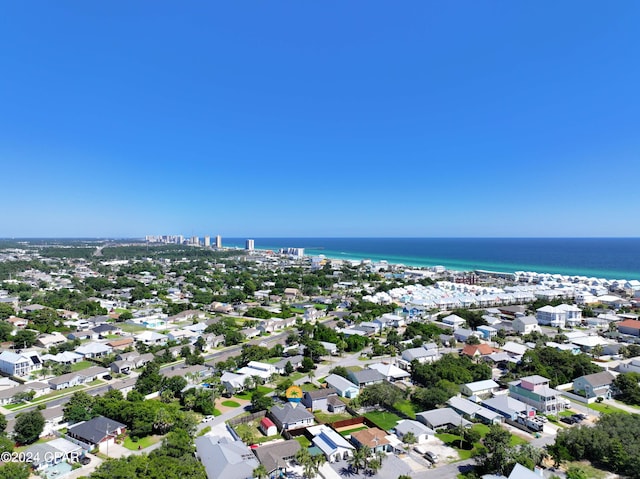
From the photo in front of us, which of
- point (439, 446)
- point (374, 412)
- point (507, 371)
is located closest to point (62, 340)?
point (374, 412)

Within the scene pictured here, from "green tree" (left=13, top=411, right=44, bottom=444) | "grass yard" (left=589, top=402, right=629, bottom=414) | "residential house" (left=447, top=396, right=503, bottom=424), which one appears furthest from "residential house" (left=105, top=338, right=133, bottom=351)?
"grass yard" (left=589, top=402, right=629, bottom=414)

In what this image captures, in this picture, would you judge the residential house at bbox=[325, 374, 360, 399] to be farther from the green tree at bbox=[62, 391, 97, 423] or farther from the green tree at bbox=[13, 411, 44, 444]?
the green tree at bbox=[13, 411, 44, 444]

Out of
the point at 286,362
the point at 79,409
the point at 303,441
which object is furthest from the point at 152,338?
the point at 303,441

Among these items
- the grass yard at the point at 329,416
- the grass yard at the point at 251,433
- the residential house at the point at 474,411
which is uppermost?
the residential house at the point at 474,411

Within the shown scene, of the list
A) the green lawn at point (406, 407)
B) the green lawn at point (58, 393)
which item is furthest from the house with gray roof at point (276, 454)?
the green lawn at point (58, 393)

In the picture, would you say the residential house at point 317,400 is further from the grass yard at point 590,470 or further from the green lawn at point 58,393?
the green lawn at point 58,393

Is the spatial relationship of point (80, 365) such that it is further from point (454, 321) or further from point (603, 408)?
point (603, 408)

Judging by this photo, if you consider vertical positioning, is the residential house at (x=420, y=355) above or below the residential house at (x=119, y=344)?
above

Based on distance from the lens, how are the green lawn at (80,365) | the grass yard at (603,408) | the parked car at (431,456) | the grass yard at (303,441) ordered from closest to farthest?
the parked car at (431,456)
the grass yard at (303,441)
the grass yard at (603,408)
the green lawn at (80,365)
